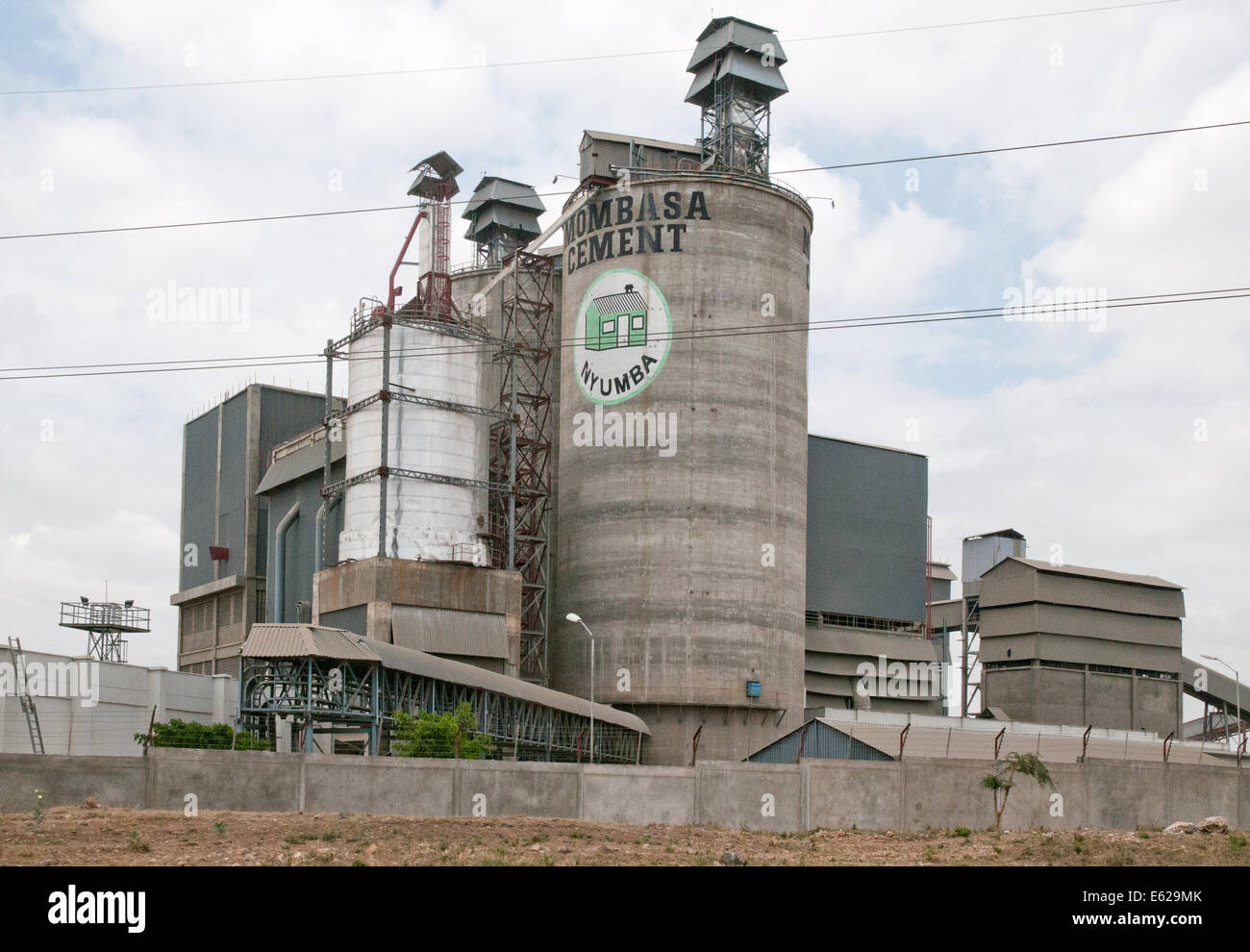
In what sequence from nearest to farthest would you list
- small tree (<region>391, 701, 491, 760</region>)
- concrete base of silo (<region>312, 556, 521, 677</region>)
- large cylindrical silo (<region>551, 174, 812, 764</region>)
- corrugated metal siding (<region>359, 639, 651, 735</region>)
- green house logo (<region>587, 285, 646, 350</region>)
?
small tree (<region>391, 701, 491, 760</region>)
corrugated metal siding (<region>359, 639, 651, 735</region>)
concrete base of silo (<region>312, 556, 521, 677</region>)
large cylindrical silo (<region>551, 174, 812, 764</region>)
green house logo (<region>587, 285, 646, 350</region>)

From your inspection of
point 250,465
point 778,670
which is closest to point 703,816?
point 778,670

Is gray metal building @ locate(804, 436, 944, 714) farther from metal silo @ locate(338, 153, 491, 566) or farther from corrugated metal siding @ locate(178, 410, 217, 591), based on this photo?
corrugated metal siding @ locate(178, 410, 217, 591)

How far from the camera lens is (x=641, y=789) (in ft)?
132

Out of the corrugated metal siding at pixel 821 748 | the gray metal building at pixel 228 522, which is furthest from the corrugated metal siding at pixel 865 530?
the gray metal building at pixel 228 522

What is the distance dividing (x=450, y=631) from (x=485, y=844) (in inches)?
1324

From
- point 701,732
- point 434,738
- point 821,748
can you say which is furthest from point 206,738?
point 701,732

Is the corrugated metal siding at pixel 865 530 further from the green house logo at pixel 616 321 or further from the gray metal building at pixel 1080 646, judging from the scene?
the green house logo at pixel 616 321

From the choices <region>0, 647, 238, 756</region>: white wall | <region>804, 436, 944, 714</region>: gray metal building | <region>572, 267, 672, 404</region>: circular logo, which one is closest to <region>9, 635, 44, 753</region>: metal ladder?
<region>0, 647, 238, 756</region>: white wall

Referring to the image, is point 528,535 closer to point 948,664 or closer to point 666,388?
point 666,388

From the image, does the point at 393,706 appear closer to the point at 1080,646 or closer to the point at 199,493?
the point at 199,493

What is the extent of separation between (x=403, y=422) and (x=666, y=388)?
1249 cm

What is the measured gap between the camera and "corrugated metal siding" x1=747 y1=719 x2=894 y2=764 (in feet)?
161
